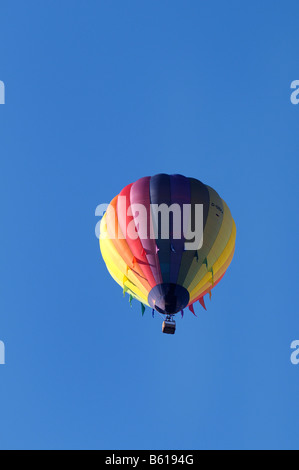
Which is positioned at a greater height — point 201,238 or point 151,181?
point 151,181

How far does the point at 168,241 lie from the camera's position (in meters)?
33.5

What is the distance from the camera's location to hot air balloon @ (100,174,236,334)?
110 feet

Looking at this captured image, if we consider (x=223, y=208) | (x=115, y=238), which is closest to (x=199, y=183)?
(x=223, y=208)

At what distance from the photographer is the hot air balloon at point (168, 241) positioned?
33.4 meters

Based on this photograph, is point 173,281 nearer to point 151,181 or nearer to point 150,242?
point 150,242

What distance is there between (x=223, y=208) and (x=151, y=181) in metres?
2.67

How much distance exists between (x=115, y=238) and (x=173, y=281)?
2697 millimetres

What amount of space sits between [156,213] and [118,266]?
7.87 ft

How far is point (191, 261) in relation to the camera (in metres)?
33.6

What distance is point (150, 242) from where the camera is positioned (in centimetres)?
3362

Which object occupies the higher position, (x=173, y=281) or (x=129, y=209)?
(x=129, y=209)

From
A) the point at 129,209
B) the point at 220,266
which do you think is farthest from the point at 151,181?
the point at 220,266

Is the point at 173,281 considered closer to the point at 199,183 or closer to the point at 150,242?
the point at 150,242

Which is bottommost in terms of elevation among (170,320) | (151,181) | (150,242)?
(170,320)
